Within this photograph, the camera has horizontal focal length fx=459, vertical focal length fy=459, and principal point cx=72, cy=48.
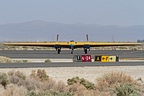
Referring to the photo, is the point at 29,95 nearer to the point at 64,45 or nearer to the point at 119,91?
the point at 119,91

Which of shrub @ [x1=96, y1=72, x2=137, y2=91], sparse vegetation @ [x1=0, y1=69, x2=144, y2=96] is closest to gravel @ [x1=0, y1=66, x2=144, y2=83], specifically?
sparse vegetation @ [x1=0, y1=69, x2=144, y2=96]

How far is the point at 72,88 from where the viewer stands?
19.3 meters

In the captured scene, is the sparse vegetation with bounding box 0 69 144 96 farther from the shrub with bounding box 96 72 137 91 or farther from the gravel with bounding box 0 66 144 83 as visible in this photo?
the gravel with bounding box 0 66 144 83

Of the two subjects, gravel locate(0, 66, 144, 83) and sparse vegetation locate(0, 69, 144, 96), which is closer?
sparse vegetation locate(0, 69, 144, 96)

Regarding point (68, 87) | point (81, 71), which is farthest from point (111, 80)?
point (81, 71)

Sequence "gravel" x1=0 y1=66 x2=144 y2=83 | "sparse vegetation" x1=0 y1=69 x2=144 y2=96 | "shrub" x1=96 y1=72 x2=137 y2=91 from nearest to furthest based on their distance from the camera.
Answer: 1. "sparse vegetation" x1=0 y1=69 x2=144 y2=96
2. "shrub" x1=96 y1=72 x2=137 y2=91
3. "gravel" x1=0 y1=66 x2=144 y2=83

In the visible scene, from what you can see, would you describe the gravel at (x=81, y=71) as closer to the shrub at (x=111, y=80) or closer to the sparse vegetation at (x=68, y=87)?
the sparse vegetation at (x=68, y=87)

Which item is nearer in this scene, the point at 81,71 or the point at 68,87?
the point at 68,87

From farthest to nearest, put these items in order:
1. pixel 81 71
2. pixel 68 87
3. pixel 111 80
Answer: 1. pixel 81 71
2. pixel 111 80
3. pixel 68 87

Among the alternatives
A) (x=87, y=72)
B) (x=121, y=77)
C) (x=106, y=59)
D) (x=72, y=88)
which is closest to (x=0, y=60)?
(x=106, y=59)

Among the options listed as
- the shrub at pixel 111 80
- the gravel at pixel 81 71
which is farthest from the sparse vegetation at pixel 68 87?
the gravel at pixel 81 71

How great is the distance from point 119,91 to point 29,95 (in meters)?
4.64

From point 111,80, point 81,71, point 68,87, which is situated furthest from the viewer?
point 81,71

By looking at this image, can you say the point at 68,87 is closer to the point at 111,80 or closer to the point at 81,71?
the point at 111,80
